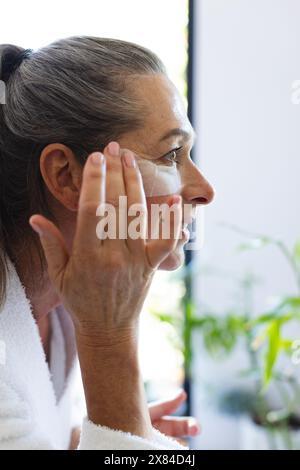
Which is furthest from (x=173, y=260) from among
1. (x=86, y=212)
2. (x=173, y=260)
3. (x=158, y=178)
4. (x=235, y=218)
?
(x=235, y=218)

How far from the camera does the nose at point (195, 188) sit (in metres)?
0.70

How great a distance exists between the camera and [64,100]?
Result: 0.68 metres

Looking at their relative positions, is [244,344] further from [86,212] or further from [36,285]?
[86,212]

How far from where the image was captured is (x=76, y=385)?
947 mm

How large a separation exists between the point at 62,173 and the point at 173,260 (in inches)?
6.7

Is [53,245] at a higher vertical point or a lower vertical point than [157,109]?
lower

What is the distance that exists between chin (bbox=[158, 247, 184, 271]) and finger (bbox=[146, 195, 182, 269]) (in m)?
0.11

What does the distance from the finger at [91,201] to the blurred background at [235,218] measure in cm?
96

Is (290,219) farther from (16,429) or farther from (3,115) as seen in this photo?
(16,429)

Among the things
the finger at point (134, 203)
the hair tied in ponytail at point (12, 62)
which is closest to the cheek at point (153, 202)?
the finger at point (134, 203)

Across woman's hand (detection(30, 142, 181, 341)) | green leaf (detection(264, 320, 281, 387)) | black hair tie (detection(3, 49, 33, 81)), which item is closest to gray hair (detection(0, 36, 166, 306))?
black hair tie (detection(3, 49, 33, 81))

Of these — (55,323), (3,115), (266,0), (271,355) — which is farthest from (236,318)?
(3,115)

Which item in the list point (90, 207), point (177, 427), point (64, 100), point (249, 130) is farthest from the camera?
point (249, 130)

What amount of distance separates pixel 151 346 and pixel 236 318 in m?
0.29
